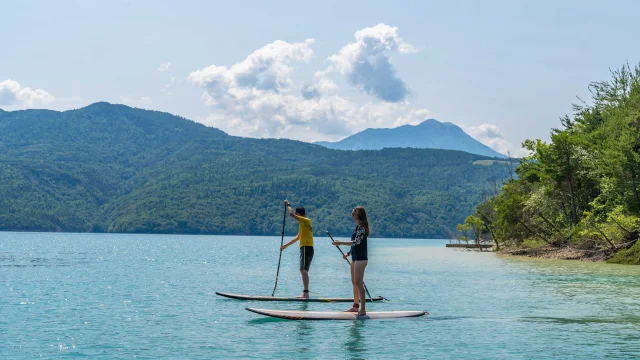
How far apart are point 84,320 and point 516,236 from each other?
66.9 m

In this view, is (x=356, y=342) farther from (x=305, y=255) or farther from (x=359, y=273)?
(x=305, y=255)

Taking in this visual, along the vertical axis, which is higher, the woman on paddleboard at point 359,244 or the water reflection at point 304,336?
the woman on paddleboard at point 359,244

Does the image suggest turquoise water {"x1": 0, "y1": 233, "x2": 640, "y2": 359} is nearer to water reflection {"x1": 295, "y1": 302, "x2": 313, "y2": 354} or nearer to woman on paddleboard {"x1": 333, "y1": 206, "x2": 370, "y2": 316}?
water reflection {"x1": 295, "y1": 302, "x2": 313, "y2": 354}

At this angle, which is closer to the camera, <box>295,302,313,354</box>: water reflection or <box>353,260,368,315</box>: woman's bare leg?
<box>295,302,313,354</box>: water reflection

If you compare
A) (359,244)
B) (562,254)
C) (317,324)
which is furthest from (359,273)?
(562,254)

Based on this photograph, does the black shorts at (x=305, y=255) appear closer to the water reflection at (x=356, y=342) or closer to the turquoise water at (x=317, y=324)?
the turquoise water at (x=317, y=324)

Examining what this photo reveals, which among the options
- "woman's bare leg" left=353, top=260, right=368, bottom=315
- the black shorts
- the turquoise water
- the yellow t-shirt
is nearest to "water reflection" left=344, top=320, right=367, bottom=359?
the turquoise water

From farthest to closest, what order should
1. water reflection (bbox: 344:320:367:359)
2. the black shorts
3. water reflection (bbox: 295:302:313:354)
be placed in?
the black shorts
water reflection (bbox: 295:302:313:354)
water reflection (bbox: 344:320:367:359)

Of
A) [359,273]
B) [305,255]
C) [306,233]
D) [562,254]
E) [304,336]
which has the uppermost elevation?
[306,233]

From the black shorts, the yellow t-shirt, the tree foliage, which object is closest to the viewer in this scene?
the yellow t-shirt

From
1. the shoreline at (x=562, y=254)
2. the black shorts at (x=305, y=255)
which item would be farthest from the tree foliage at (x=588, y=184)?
the black shorts at (x=305, y=255)

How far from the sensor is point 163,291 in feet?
100

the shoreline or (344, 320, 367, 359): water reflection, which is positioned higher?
the shoreline

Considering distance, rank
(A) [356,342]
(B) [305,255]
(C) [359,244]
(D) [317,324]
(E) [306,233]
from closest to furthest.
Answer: (A) [356,342] < (C) [359,244] < (D) [317,324] < (E) [306,233] < (B) [305,255]
